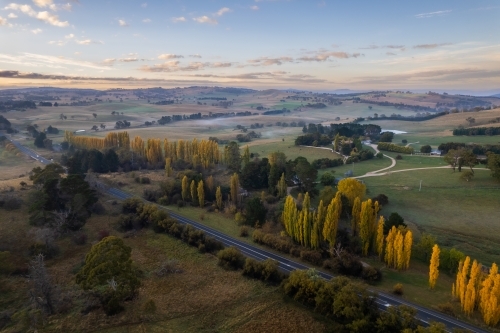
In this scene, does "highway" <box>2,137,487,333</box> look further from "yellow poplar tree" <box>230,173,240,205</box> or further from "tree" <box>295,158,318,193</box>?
"tree" <box>295,158,318,193</box>

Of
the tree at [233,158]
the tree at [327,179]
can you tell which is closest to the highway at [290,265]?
the tree at [327,179]

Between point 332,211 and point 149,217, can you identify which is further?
point 149,217

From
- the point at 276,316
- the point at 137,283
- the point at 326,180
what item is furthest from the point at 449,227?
the point at 137,283

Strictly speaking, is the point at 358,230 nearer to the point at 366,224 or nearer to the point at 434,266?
the point at 366,224

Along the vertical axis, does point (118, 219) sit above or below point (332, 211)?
below

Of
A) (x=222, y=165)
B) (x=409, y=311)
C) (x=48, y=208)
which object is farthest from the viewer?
(x=222, y=165)

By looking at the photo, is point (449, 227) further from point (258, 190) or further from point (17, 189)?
point (17, 189)

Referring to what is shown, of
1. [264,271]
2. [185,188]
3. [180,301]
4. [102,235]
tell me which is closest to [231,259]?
[264,271]
